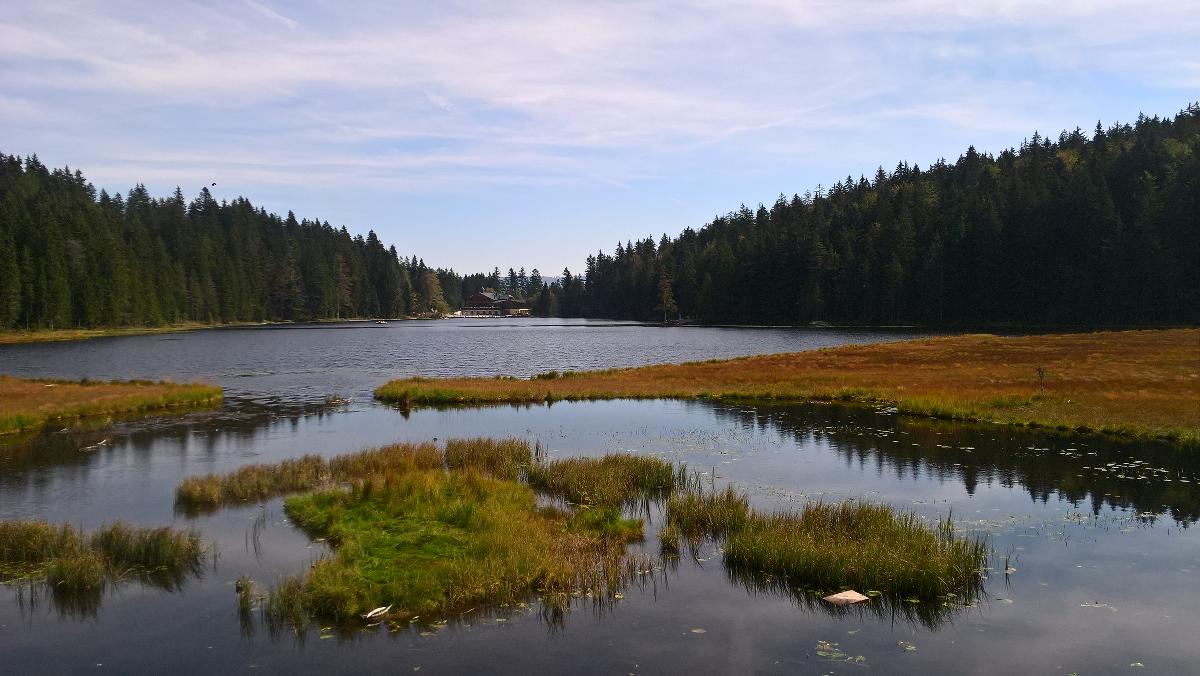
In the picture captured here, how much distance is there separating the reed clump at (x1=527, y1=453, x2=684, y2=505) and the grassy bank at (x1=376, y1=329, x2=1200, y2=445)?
2210 centimetres

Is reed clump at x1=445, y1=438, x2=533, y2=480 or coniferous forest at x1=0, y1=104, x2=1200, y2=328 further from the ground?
coniferous forest at x1=0, y1=104, x2=1200, y2=328

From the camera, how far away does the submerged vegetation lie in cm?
1612

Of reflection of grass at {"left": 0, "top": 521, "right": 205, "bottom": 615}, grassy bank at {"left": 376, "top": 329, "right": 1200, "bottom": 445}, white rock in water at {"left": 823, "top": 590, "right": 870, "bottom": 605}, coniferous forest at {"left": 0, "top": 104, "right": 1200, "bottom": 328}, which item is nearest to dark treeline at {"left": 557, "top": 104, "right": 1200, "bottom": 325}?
coniferous forest at {"left": 0, "top": 104, "right": 1200, "bottom": 328}

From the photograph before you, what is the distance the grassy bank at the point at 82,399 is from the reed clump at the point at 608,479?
98.2 ft

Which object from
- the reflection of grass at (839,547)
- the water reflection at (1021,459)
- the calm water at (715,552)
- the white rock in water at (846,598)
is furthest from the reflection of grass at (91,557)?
the water reflection at (1021,459)

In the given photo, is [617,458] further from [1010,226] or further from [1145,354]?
[1010,226]

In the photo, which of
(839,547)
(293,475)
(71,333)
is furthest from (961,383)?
(71,333)

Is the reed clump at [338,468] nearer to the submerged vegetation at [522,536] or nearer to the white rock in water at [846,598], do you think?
the submerged vegetation at [522,536]

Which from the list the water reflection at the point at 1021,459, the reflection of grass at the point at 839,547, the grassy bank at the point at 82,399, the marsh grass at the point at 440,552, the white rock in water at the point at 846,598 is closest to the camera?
the marsh grass at the point at 440,552

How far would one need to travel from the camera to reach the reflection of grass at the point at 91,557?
1673cm

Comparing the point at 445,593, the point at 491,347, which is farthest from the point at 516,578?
the point at 491,347

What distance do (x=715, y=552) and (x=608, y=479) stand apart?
21.7 feet

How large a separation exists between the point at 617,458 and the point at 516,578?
11.8m

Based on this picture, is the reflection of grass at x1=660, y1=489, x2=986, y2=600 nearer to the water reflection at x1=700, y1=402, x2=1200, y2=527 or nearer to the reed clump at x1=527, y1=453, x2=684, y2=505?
the reed clump at x1=527, y1=453, x2=684, y2=505
